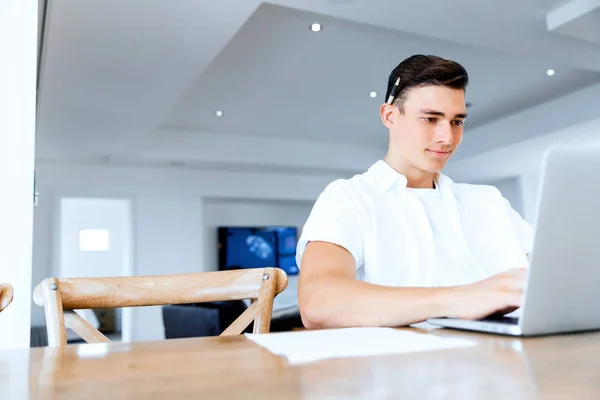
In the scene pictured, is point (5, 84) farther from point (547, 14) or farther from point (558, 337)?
point (547, 14)

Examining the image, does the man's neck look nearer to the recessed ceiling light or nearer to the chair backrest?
the chair backrest

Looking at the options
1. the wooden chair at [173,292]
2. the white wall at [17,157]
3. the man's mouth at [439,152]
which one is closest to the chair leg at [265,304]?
the wooden chair at [173,292]

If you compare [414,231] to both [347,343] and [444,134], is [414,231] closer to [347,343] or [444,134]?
[444,134]

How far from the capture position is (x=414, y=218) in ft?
3.85

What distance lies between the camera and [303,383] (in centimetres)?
37

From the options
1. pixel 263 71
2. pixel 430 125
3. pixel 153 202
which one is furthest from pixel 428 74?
pixel 153 202

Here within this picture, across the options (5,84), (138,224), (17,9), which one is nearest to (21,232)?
(5,84)

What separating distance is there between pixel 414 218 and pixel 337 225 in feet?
0.64

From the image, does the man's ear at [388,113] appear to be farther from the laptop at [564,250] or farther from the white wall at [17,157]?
the white wall at [17,157]

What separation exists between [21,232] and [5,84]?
433 mm

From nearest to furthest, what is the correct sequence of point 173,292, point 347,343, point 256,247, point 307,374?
point 307,374 < point 347,343 < point 173,292 < point 256,247

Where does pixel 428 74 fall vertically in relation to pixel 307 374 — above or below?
above

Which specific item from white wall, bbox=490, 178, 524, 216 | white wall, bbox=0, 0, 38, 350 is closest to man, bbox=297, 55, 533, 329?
white wall, bbox=0, 0, 38, 350

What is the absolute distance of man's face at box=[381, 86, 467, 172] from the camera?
1.19m
